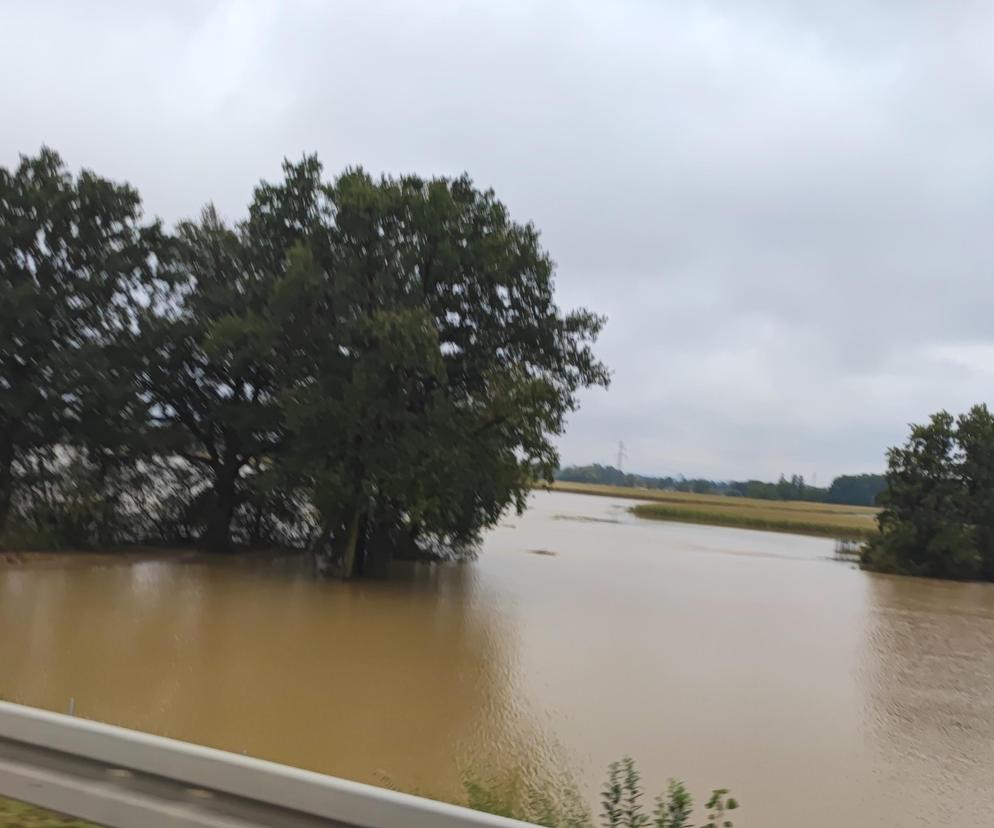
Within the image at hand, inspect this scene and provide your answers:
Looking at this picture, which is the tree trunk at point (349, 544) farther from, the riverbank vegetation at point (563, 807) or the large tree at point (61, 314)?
the riverbank vegetation at point (563, 807)

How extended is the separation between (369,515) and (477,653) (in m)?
7.20

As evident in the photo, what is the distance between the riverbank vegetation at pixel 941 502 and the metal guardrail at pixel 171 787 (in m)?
36.3

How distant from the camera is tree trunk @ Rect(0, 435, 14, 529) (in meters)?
22.0

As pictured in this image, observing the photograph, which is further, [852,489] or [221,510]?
[852,489]

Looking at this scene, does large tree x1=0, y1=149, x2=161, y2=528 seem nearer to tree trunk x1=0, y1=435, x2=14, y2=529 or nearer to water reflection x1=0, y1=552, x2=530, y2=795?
tree trunk x1=0, y1=435, x2=14, y2=529

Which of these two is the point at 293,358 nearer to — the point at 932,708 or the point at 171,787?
the point at 932,708

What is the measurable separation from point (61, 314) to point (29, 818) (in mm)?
20122

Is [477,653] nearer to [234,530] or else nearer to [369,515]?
[369,515]

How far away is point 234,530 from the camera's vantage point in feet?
85.5

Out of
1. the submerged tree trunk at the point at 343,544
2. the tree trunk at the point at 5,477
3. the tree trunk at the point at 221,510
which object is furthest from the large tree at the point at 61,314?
the submerged tree trunk at the point at 343,544

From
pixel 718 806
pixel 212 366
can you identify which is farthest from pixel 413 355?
pixel 718 806

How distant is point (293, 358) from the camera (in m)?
21.0

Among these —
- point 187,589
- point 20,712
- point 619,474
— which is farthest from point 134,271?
point 619,474

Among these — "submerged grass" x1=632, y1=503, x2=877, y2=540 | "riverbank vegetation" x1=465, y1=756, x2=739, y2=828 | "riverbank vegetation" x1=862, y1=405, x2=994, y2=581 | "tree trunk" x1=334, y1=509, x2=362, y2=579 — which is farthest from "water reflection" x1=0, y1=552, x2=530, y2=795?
"submerged grass" x1=632, y1=503, x2=877, y2=540
